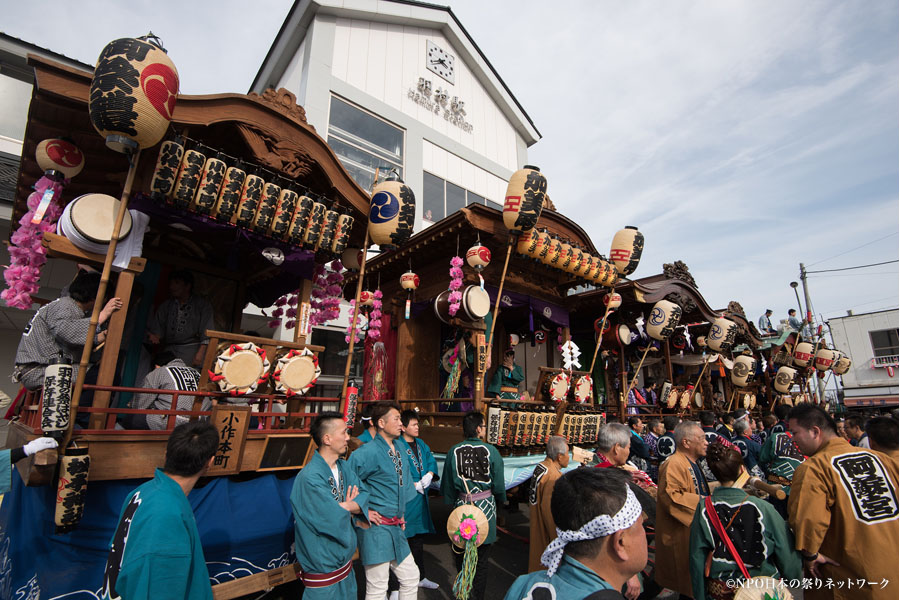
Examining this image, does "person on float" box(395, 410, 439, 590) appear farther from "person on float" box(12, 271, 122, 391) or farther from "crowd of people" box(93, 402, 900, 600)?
"person on float" box(12, 271, 122, 391)

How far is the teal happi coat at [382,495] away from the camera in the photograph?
3.86 meters

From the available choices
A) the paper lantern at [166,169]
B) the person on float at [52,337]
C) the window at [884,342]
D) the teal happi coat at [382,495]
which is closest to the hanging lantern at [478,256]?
the teal happi coat at [382,495]

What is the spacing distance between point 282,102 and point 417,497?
5205 millimetres

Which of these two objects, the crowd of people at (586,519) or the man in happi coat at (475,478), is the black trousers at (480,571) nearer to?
the crowd of people at (586,519)

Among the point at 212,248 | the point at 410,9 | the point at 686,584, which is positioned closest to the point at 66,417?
the point at 212,248

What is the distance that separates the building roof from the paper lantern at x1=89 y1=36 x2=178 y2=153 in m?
12.1

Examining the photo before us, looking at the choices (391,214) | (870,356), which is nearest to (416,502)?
(391,214)

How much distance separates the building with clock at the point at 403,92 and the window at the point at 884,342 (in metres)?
29.8

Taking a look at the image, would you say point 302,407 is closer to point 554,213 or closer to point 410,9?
point 554,213

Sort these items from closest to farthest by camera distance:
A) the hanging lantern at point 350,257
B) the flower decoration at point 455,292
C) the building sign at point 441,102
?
the hanging lantern at point 350,257, the flower decoration at point 455,292, the building sign at point 441,102

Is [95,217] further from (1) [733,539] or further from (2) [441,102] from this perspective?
(2) [441,102]

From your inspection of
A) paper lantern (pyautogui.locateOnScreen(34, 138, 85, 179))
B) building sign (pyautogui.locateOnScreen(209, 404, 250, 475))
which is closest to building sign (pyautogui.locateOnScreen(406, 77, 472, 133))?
paper lantern (pyautogui.locateOnScreen(34, 138, 85, 179))

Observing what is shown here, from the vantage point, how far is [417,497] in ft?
17.1

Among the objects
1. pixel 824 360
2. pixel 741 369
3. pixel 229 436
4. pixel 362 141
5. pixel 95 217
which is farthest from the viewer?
pixel 824 360
